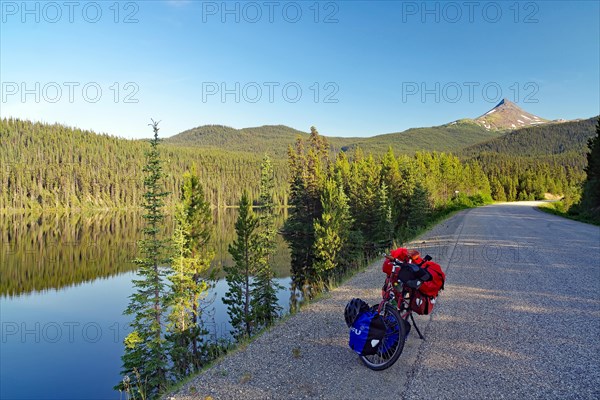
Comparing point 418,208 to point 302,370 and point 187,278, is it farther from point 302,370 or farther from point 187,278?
point 302,370

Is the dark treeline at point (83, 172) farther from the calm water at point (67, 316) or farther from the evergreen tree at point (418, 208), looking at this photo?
the evergreen tree at point (418, 208)

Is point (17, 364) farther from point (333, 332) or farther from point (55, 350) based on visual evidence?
point (333, 332)

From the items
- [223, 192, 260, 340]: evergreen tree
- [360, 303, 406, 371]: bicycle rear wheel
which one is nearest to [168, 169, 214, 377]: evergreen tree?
[223, 192, 260, 340]: evergreen tree

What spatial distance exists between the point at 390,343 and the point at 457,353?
1.21m

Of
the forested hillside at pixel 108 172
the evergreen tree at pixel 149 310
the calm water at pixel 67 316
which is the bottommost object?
the calm water at pixel 67 316

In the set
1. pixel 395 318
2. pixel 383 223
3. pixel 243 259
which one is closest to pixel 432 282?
pixel 395 318

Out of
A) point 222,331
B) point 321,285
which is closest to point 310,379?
point 321,285

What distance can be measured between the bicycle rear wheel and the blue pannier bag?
13 cm

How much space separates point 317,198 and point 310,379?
4112 cm

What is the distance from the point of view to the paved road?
4285mm

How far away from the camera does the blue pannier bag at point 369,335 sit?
4.60 m

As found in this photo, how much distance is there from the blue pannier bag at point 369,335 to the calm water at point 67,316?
17.3m

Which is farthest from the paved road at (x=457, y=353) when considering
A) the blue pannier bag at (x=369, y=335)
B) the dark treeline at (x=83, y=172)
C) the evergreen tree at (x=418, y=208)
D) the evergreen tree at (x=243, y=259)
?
Result: the dark treeline at (x=83, y=172)

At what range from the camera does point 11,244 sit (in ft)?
193
